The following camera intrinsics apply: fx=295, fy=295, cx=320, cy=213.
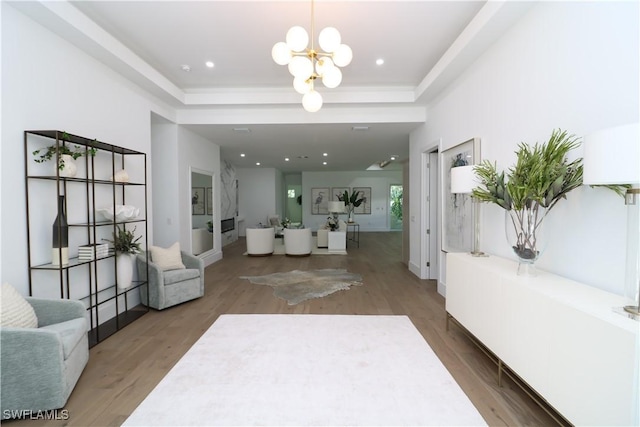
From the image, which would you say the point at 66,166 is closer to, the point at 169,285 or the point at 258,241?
the point at 169,285

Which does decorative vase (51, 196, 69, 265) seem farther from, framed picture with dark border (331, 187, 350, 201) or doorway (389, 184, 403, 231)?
doorway (389, 184, 403, 231)

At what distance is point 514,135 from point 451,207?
1546 mm

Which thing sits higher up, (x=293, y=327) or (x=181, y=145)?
(x=181, y=145)

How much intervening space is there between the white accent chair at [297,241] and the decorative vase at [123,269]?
438 centimetres

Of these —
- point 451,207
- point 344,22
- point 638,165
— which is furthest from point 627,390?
point 344,22

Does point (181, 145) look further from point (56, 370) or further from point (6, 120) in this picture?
point (56, 370)

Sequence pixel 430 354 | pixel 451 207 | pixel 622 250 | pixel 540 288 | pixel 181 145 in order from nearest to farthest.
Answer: pixel 622 250
pixel 540 288
pixel 430 354
pixel 451 207
pixel 181 145

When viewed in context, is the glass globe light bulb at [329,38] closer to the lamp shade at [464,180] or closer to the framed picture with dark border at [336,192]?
the lamp shade at [464,180]

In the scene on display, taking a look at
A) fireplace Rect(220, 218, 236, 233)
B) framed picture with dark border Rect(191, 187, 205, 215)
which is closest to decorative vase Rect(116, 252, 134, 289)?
framed picture with dark border Rect(191, 187, 205, 215)

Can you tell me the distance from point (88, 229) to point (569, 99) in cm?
448

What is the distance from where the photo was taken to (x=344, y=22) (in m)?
3.00

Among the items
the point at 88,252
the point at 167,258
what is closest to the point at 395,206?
the point at 167,258

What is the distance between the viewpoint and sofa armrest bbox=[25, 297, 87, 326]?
2.37 m

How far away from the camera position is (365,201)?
1338 cm
